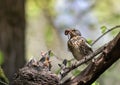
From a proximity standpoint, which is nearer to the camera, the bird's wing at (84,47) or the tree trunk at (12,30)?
the bird's wing at (84,47)

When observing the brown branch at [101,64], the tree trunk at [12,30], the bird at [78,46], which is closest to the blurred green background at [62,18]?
the tree trunk at [12,30]

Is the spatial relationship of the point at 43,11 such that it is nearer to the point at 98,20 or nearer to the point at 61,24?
the point at 61,24

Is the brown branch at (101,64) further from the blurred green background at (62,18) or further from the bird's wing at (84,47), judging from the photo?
the blurred green background at (62,18)

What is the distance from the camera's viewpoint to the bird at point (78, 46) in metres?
2.44

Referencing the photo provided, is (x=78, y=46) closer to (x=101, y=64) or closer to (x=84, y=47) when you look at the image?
(x=84, y=47)

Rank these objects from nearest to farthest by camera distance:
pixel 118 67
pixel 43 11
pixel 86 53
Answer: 1. pixel 86 53
2. pixel 118 67
3. pixel 43 11

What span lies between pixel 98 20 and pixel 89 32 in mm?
625

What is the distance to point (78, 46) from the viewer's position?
8.13 ft

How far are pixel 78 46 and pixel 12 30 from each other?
3796 millimetres

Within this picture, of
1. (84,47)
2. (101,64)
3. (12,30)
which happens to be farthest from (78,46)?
(12,30)

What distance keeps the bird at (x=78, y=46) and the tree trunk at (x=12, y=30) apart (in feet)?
11.8

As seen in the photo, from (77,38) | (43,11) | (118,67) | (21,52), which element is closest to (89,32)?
(43,11)

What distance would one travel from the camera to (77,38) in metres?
2.50

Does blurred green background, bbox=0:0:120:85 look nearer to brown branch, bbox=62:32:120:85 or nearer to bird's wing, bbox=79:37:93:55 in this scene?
bird's wing, bbox=79:37:93:55
